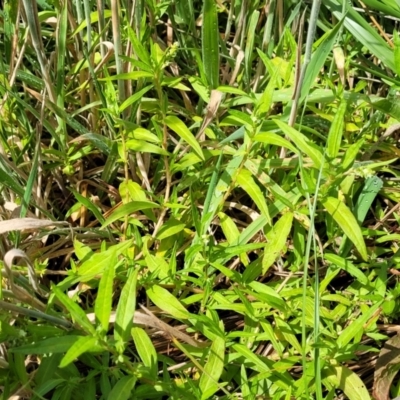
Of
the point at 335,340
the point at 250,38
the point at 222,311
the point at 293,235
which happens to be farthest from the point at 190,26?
the point at 335,340

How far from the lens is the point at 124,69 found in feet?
3.95

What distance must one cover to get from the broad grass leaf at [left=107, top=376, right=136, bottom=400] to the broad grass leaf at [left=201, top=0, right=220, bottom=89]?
0.58m

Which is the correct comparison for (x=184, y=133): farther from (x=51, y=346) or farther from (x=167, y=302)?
(x=51, y=346)

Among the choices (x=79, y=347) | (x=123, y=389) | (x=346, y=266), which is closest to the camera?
(x=79, y=347)

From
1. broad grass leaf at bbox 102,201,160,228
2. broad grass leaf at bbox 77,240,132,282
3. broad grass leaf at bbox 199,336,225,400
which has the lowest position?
broad grass leaf at bbox 199,336,225,400

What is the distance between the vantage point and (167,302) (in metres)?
1.01

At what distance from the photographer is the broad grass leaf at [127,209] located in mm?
1068

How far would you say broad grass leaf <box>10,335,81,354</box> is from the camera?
79cm

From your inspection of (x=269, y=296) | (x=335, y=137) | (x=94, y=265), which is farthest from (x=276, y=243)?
(x=94, y=265)

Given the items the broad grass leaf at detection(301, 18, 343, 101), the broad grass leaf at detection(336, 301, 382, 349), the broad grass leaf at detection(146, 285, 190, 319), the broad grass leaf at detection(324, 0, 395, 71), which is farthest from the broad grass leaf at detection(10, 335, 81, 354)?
the broad grass leaf at detection(324, 0, 395, 71)

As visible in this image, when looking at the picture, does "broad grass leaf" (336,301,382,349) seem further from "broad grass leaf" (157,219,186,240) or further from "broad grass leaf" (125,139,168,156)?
"broad grass leaf" (125,139,168,156)

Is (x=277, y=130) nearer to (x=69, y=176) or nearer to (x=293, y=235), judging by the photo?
(x=293, y=235)

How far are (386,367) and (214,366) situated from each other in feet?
1.15

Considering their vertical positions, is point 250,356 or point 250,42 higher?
point 250,42
